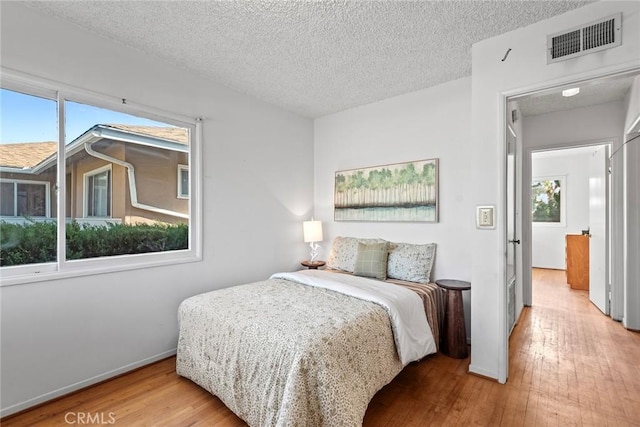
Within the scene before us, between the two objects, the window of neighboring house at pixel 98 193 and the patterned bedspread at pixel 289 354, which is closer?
the patterned bedspread at pixel 289 354

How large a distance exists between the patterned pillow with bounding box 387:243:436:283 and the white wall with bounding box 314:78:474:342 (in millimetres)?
147

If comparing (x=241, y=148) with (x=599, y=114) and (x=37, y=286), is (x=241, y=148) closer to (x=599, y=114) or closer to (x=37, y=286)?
(x=37, y=286)

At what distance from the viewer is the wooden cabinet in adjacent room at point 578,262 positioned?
15.9 feet

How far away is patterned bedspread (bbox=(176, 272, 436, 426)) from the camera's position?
150 cm

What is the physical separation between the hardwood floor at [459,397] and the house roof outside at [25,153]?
5.39 feet

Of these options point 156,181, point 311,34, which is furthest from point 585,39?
point 156,181

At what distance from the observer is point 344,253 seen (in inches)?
142

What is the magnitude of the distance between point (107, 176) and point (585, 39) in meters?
3.62

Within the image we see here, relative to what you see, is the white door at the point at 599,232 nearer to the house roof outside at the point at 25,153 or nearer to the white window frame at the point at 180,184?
the white window frame at the point at 180,184

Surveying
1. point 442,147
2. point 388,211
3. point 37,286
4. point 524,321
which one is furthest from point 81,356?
point 524,321

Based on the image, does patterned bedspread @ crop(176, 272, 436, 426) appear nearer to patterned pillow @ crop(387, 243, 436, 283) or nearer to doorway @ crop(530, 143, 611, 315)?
patterned pillow @ crop(387, 243, 436, 283)

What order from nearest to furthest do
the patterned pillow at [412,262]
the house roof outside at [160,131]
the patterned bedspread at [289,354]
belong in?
the patterned bedspread at [289,354] < the house roof outside at [160,131] < the patterned pillow at [412,262]

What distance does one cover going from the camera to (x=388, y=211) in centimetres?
352
